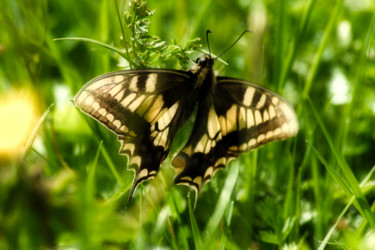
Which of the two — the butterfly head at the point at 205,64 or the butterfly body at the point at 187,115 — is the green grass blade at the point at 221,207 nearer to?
the butterfly body at the point at 187,115

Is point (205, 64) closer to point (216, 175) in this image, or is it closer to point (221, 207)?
point (216, 175)

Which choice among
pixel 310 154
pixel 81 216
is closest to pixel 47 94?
pixel 310 154

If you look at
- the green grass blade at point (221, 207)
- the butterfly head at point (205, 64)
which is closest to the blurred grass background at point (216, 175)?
the green grass blade at point (221, 207)

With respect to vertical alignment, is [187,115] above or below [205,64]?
below

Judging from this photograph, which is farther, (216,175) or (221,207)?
(216,175)

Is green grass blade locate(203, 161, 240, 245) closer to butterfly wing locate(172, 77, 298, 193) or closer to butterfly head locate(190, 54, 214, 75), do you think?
butterfly wing locate(172, 77, 298, 193)

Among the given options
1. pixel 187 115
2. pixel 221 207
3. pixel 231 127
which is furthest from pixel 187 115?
pixel 221 207

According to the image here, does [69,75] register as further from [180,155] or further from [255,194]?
[255,194]

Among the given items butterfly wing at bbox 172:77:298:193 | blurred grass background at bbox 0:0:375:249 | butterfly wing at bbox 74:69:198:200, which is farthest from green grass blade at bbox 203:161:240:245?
butterfly wing at bbox 74:69:198:200

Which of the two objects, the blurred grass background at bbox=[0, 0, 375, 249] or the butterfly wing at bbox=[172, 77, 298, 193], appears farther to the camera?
the butterfly wing at bbox=[172, 77, 298, 193]
